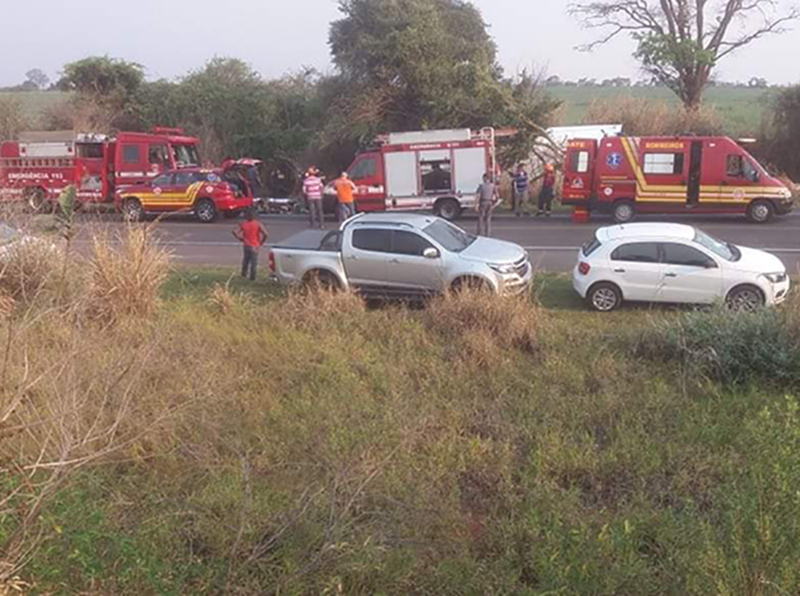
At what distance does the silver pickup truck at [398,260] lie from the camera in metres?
12.5

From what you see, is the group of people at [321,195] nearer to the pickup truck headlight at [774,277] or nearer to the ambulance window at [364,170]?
the ambulance window at [364,170]

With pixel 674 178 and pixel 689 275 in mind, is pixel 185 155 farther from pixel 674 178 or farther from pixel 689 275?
pixel 689 275

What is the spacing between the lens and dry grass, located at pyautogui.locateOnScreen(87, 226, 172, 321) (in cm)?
1110

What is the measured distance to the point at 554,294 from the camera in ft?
45.0

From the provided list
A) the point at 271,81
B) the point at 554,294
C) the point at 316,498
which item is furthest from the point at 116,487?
the point at 271,81

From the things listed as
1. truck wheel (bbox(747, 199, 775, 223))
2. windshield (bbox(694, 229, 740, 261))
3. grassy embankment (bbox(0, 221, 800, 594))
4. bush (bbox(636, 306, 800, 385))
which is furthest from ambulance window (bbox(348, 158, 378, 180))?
bush (bbox(636, 306, 800, 385))

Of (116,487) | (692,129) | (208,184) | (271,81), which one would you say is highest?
(271,81)

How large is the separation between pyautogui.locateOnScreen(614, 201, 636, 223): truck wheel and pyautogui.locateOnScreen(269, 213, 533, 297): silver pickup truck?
8778 mm

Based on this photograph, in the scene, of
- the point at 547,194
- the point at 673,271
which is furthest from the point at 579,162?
the point at 673,271

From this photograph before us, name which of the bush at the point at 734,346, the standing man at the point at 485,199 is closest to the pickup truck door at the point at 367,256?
the bush at the point at 734,346

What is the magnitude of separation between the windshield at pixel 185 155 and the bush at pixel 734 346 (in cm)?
1951

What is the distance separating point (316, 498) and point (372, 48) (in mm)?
24415

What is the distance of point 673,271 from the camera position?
39.4 ft

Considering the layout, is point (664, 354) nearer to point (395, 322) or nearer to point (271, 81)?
point (395, 322)
